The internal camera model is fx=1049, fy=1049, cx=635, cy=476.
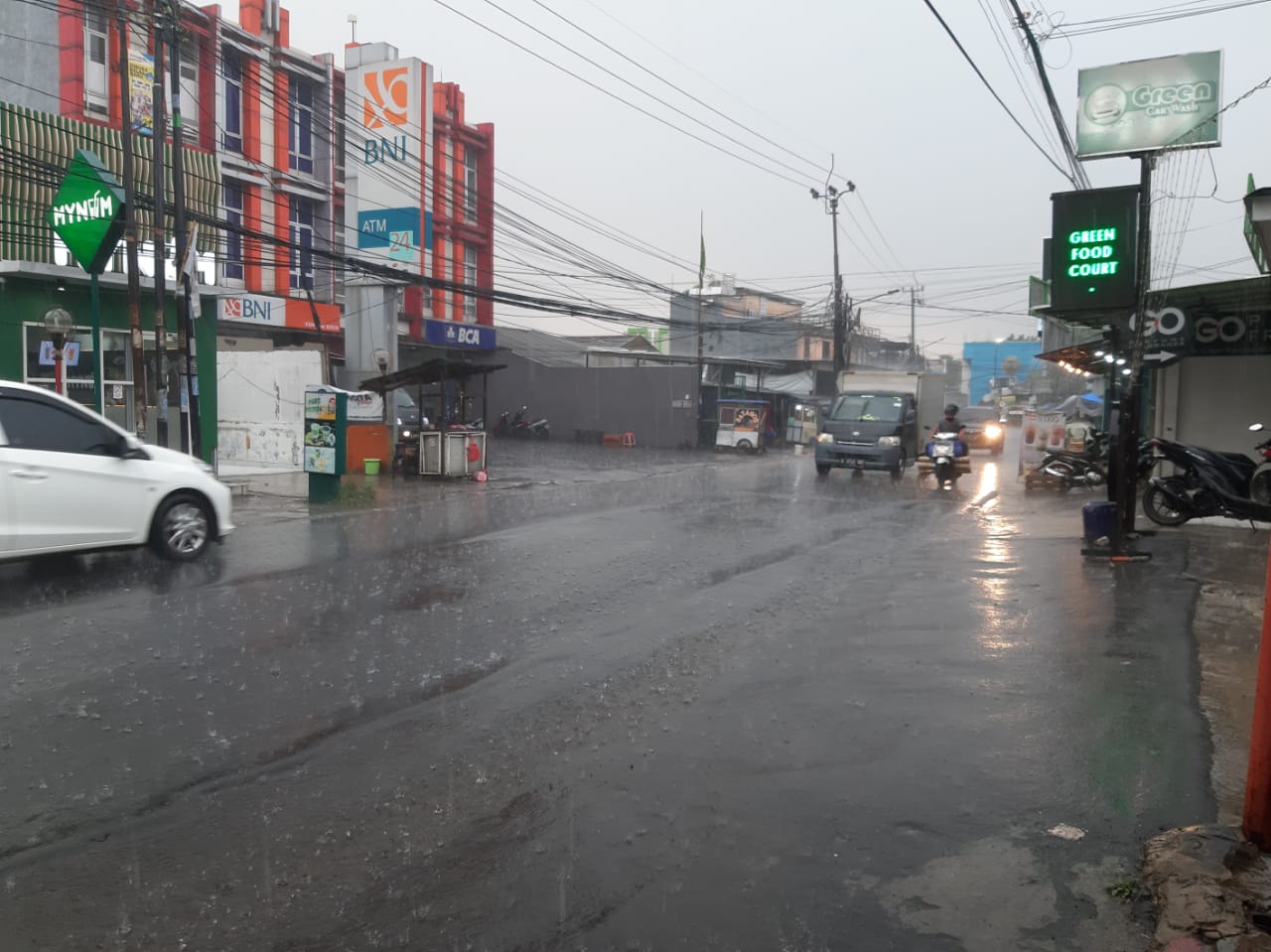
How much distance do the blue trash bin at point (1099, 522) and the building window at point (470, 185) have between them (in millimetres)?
30071

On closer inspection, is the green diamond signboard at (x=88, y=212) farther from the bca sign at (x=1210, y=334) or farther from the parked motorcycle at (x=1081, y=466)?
the parked motorcycle at (x=1081, y=466)

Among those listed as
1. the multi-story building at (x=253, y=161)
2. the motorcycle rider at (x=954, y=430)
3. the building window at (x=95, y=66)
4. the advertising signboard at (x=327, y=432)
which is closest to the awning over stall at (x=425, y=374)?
the multi-story building at (x=253, y=161)

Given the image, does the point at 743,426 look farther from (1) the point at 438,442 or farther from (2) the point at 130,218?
(2) the point at 130,218

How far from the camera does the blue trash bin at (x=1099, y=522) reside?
463 inches

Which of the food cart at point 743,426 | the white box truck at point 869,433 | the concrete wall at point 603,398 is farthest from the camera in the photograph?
the concrete wall at point 603,398

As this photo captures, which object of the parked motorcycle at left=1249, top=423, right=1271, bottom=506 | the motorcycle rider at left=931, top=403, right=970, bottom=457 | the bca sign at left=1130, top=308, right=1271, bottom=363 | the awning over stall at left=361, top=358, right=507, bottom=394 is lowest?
the parked motorcycle at left=1249, top=423, right=1271, bottom=506

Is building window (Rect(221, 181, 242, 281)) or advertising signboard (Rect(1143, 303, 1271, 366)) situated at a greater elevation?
building window (Rect(221, 181, 242, 281))

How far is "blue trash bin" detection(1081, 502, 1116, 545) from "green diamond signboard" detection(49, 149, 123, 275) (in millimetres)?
14406

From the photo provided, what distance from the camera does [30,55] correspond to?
28422mm

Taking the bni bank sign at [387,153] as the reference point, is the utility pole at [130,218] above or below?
below

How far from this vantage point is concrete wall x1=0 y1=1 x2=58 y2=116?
28.1m

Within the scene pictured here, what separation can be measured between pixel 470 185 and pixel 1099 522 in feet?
107

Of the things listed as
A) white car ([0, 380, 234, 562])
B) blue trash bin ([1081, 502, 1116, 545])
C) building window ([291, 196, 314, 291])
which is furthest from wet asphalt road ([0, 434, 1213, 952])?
building window ([291, 196, 314, 291])

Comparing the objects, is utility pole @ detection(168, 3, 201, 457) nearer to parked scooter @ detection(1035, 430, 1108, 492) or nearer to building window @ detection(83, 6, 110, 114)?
building window @ detection(83, 6, 110, 114)
